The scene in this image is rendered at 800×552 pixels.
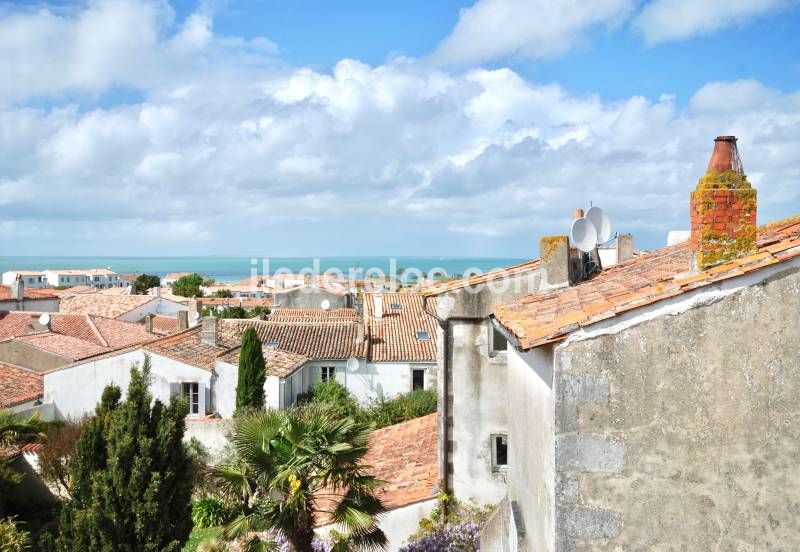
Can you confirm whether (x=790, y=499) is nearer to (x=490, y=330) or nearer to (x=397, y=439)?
(x=490, y=330)

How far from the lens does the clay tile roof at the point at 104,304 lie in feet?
236

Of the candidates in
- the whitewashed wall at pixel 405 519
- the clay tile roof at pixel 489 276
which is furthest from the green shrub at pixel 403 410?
the clay tile roof at pixel 489 276

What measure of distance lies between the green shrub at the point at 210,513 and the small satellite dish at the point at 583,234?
23.6 ft

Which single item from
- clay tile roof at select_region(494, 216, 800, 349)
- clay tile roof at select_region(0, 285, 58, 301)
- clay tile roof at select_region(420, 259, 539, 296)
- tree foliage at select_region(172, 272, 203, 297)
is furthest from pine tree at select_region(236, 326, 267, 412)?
tree foliage at select_region(172, 272, 203, 297)

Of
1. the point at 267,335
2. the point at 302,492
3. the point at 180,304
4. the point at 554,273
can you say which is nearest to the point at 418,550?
the point at 302,492

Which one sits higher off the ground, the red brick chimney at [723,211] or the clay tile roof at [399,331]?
the red brick chimney at [723,211]

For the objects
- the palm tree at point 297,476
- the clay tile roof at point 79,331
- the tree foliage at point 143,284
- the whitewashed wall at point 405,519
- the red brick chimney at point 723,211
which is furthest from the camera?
the tree foliage at point 143,284

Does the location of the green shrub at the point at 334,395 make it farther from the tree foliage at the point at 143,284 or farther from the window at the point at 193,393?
the tree foliage at the point at 143,284

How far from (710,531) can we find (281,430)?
7.20 meters

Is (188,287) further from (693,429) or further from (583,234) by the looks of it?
(693,429)

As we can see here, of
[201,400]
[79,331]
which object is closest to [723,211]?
[201,400]

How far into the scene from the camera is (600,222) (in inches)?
511

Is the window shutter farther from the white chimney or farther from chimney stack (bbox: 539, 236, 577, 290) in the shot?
chimney stack (bbox: 539, 236, 577, 290)

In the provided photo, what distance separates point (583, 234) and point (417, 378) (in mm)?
26757
